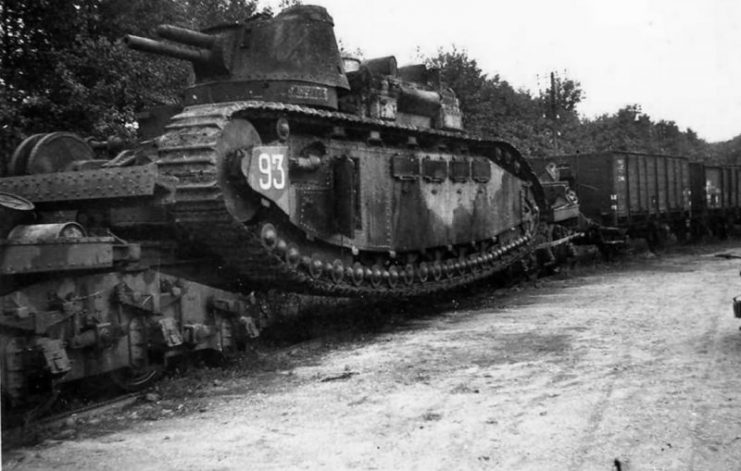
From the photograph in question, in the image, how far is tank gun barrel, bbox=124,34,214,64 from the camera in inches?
373

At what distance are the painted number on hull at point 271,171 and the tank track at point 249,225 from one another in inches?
12.6

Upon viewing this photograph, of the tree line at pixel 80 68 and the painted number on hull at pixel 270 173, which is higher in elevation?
the tree line at pixel 80 68

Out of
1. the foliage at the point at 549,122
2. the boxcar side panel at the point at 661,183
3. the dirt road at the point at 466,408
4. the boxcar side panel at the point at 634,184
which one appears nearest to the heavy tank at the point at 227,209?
the dirt road at the point at 466,408

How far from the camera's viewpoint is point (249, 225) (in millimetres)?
8359

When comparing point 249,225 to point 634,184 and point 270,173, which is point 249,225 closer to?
point 270,173

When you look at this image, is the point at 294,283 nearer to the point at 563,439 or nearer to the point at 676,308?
the point at 563,439

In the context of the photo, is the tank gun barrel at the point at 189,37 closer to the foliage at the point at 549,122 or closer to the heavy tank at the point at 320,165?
the heavy tank at the point at 320,165

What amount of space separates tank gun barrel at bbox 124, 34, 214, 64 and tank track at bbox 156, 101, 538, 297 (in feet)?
5.62

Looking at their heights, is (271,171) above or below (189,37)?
below

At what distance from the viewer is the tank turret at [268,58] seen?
985cm

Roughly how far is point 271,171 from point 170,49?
103 inches

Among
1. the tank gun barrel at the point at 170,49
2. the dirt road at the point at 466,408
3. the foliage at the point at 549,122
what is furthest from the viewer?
the foliage at the point at 549,122

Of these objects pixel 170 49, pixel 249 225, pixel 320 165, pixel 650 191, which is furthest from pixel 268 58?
pixel 650 191

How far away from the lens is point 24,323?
19.8ft
